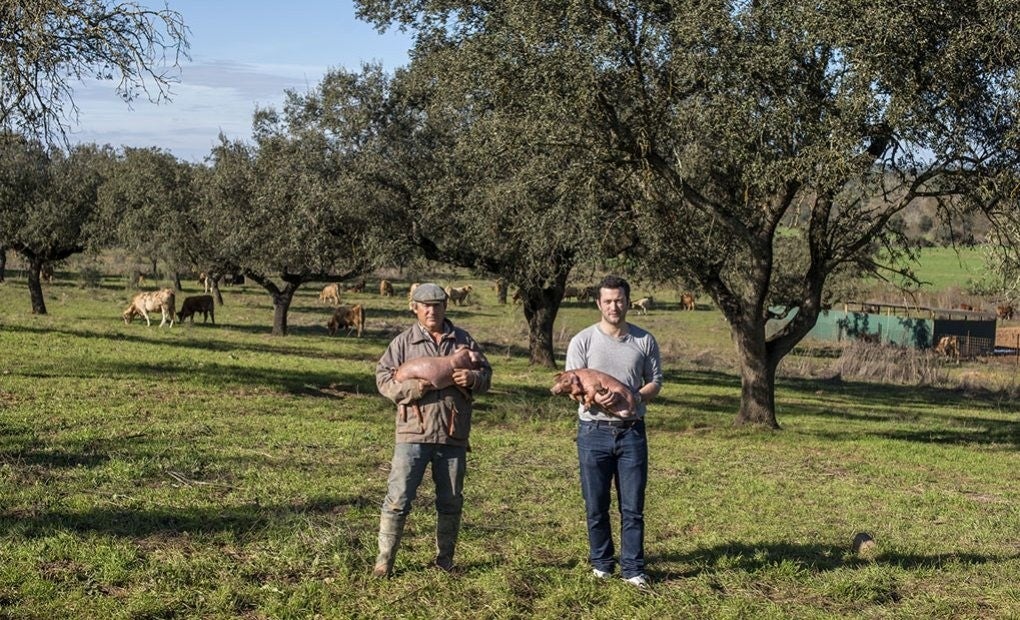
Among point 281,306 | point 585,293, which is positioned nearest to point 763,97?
point 281,306

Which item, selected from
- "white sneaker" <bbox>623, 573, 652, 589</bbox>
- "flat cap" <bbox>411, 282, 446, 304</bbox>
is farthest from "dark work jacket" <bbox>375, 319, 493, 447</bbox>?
"white sneaker" <bbox>623, 573, 652, 589</bbox>

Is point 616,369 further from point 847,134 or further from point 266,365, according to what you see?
point 266,365

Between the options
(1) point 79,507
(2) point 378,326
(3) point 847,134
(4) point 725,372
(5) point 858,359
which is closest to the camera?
(1) point 79,507

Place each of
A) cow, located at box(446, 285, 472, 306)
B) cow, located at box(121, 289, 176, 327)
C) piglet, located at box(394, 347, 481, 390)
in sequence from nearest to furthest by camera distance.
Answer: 1. piglet, located at box(394, 347, 481, 390)
2. cow, located at box(121, 289, 176, 327)
3. cow, located at box(446, 285, 472, 306)

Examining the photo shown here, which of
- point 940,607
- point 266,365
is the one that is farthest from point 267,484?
point 266,365

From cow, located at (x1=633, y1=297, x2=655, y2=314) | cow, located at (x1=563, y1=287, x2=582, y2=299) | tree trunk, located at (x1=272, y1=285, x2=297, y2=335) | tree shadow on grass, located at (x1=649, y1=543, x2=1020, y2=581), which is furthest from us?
cow, located at (x1=563, y1=287, x2=582, y2=299)

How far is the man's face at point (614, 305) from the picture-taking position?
20.9ft

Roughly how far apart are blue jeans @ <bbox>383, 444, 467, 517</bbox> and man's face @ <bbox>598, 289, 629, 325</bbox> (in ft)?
3.91

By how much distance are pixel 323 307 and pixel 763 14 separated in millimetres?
33999

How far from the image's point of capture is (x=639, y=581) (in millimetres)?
6398

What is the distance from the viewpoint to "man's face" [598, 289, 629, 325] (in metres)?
6.37

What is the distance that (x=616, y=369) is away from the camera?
639cm

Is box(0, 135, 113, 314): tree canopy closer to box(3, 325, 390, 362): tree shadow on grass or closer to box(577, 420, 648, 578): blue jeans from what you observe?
box(3, 325, 390, 362): tree shadow on grass

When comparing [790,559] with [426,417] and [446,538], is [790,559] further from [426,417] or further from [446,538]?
[426,417]
